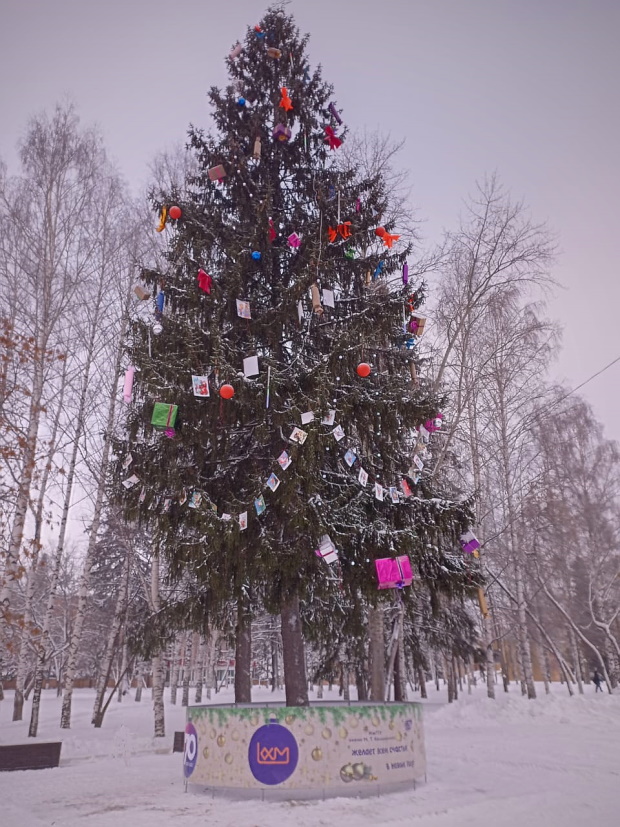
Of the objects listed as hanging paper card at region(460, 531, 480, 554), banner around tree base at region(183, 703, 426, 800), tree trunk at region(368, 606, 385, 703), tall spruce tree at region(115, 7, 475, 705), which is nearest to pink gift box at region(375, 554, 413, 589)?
tall spruce tree at region(115, 7, 475, 705)

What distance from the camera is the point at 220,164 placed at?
32.5 ft

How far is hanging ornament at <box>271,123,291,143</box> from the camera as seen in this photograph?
9906mm

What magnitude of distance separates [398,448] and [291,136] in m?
6.19

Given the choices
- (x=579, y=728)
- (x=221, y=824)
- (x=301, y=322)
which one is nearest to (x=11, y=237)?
(x=301, y=322)

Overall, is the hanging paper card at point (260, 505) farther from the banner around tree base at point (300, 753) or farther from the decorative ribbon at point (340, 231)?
the decorative ribbon at point (340, 231)

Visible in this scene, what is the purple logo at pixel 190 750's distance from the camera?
719 cm

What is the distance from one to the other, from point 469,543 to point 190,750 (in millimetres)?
4721

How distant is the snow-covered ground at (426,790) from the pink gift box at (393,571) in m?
2.45

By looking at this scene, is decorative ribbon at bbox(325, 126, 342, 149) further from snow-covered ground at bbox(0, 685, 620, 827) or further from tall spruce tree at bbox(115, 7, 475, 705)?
snow-covered ground at bbox(0, 685, 620, 827)

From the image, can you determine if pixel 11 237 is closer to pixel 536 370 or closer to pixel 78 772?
pixel 78 772

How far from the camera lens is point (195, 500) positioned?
7.60 metres

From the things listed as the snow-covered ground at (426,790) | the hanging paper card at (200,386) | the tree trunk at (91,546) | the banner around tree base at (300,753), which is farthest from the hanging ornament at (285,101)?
the snow-covered ground at (426,790)

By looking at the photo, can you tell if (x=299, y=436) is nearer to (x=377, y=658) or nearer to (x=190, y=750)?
(x=190, y=750)

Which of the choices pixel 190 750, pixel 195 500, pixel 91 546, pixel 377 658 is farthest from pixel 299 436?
pixel 91 546
